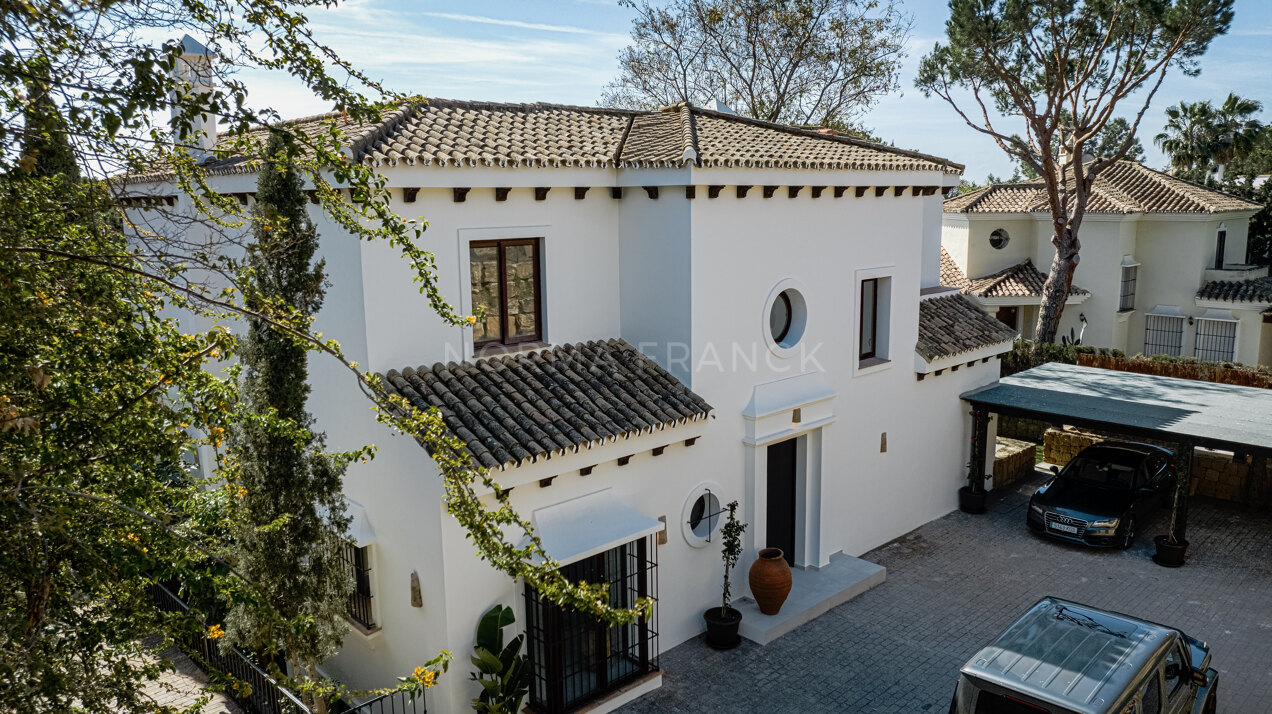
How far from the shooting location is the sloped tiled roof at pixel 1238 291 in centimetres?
2820

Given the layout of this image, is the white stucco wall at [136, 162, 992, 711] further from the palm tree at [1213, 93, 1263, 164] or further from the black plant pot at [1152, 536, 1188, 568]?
the palm tree at [1213, 93, 1263, 164]

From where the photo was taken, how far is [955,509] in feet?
55.7

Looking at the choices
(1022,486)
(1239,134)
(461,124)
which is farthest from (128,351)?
(1239,134)

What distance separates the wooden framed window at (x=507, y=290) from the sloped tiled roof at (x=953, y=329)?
7.57 meters

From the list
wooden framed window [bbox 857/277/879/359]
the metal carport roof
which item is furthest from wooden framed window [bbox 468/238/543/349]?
the metal carport roof

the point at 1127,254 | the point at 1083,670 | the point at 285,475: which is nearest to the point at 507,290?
the point at 285,475

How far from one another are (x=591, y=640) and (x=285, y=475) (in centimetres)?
420

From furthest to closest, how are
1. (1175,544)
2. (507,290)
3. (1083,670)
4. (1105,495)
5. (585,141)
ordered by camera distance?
(1105,495), (1175,544), (585,141), (507,290), (1083,670)

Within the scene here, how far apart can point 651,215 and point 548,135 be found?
6.38 ft

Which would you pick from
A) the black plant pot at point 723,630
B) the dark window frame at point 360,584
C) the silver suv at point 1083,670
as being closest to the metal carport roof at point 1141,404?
the silver suv at point 1083,670

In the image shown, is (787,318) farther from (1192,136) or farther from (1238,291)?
(1192,136)

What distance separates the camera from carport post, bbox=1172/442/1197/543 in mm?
14023

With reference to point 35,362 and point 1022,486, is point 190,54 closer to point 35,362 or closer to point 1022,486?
point 35,362

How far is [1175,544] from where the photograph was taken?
14.2 meters
